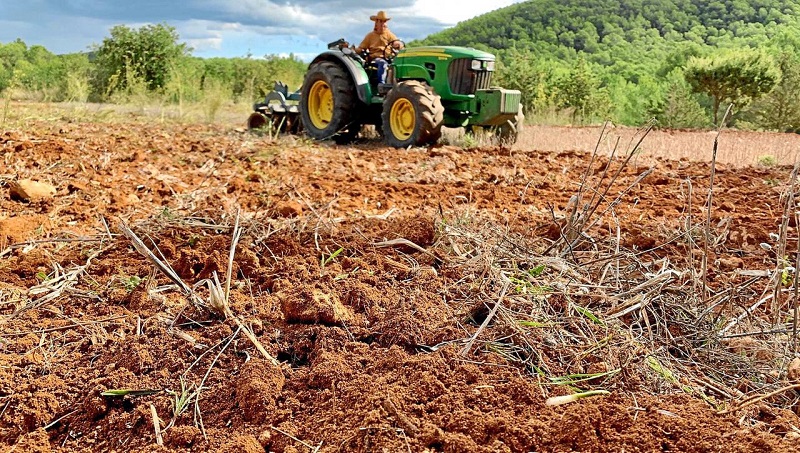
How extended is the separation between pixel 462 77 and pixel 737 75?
13966mm

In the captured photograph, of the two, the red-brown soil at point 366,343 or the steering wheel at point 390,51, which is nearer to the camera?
the red-brown soil at point 366,343

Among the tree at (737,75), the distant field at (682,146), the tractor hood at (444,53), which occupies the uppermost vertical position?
the tree at (737,75)

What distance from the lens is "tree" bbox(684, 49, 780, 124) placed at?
65.8ft

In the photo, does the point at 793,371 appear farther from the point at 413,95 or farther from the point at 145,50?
the point at 145,50

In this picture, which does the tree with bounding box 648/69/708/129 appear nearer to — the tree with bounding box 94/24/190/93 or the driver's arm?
the driver's arm

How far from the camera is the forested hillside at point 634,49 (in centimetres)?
2025

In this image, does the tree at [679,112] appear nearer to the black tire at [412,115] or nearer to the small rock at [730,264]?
the black tire at [412,115]

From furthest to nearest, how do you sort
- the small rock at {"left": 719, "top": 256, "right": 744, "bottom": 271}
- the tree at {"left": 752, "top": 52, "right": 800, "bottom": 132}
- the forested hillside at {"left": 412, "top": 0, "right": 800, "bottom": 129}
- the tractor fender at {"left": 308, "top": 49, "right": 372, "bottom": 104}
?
1. the forested hillside at {"left": 412, "top": 0, "right": 800, "bottom": 129}
2. the tree at {"left": 752, "top": 52, "right": 800, "bottom": 132}
3. the tractor fender at {"left": 308, "top": 49, "right": 372, "bottom": 104}
4. the small rock at {"left": 719, "top": 256, "right": 744, "bottom": 271}

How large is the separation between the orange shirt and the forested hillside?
745cm

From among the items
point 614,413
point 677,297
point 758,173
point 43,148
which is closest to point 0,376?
point 614,413

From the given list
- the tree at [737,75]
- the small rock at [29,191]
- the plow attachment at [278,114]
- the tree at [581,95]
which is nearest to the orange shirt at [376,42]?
the plow attachment at [278,114]

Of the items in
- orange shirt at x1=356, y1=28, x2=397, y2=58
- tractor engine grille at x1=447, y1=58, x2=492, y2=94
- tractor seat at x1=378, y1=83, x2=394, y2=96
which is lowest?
tractor seat at x1=378, y1=83, x2=394, y2=96

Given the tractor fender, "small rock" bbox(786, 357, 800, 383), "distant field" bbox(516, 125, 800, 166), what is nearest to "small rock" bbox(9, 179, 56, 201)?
"small rock" bbox(786, 357, 800, 383)

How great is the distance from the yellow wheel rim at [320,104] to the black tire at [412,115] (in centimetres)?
184
